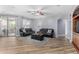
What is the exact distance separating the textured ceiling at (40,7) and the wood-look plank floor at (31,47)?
620mm

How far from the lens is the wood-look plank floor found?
2.74 m

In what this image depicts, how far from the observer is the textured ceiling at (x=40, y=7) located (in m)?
2.70

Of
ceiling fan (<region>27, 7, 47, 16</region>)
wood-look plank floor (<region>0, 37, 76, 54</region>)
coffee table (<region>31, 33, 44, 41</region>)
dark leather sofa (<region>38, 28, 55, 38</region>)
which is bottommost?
wood-look plank floor (<region>0, 37, 76, 54</region>)

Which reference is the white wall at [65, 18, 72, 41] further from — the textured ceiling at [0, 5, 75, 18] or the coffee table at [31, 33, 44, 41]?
the coffee table at [31, 33, 44, 41]

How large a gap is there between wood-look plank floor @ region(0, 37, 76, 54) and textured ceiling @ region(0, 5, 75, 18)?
62cm

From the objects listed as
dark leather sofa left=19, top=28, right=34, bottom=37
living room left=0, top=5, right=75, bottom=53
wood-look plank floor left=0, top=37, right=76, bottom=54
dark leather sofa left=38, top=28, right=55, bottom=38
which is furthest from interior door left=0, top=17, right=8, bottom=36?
dark leather sofa left=38, top=28, right=55, bottom=38

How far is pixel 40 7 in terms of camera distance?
8.85ft

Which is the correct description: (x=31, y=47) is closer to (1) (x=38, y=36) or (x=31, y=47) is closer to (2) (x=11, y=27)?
(1) (x=38, y=36)

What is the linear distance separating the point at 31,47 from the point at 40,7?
0.97m

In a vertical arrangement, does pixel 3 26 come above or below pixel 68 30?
above

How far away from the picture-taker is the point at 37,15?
281 centimetres

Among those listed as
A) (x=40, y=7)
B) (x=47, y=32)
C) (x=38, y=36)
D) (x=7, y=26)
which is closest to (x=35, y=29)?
(x=38, y=36)
